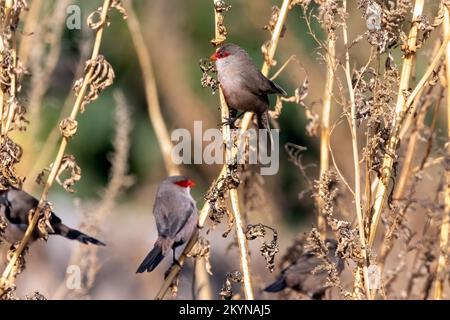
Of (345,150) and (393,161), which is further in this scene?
(345,150)

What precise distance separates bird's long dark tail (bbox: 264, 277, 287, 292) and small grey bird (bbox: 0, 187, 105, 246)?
100 centimetres

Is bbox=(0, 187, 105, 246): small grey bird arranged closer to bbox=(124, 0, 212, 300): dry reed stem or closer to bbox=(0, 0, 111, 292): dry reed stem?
bbox=(124, 0, 212, 300): dry reed stem

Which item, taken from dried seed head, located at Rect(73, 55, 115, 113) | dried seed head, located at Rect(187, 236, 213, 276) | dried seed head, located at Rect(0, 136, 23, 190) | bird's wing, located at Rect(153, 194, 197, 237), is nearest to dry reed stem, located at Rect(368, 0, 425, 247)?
dried seed head, located at Rect(187, 236, 213, 276)

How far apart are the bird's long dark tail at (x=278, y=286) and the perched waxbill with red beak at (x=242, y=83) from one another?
90cm

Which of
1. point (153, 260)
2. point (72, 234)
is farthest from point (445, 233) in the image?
point (72, 234)

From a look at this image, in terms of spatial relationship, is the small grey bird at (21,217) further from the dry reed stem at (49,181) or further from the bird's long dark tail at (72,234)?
the dry reed stem at (49,181)

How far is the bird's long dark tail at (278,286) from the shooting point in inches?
191

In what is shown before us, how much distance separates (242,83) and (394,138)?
3.94 ft

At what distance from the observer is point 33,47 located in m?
4.86
